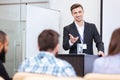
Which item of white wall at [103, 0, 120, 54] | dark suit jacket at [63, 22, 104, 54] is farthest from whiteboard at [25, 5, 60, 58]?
dark suit jacket at [63, 22, 104, 54]

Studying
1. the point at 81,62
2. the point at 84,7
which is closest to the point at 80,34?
the point at 81,62

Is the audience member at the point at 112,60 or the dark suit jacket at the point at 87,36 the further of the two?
the dark suit jacket at the point at 87,36

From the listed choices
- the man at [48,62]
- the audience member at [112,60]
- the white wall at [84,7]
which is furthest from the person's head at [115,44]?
the white wall at [84,7]

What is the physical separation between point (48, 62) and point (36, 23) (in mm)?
3884

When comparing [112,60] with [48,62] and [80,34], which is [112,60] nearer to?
[48,62]

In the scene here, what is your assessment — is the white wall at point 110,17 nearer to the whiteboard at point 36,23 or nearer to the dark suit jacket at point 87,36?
the whiteboard at point 36,23

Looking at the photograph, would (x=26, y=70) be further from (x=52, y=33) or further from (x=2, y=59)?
(x=2, y=59)

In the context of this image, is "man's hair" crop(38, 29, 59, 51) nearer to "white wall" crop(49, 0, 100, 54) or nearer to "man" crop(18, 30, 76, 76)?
"man" crop(18, 30, 76, 76)

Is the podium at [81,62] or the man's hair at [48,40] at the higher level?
the man's hair at [48,40]

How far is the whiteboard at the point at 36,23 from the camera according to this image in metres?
5.84

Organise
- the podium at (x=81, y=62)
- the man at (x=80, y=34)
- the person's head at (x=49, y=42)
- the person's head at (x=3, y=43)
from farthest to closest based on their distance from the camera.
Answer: the man at (x=80, y=34)
the podium at (x=81, y=62)
the person's head at (x=3, y=43)
the person's head at (x=49, y=42)

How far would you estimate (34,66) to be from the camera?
2.16 meters

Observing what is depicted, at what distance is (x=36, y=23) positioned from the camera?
5977mm

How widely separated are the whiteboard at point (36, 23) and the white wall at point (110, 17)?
1086 mm
